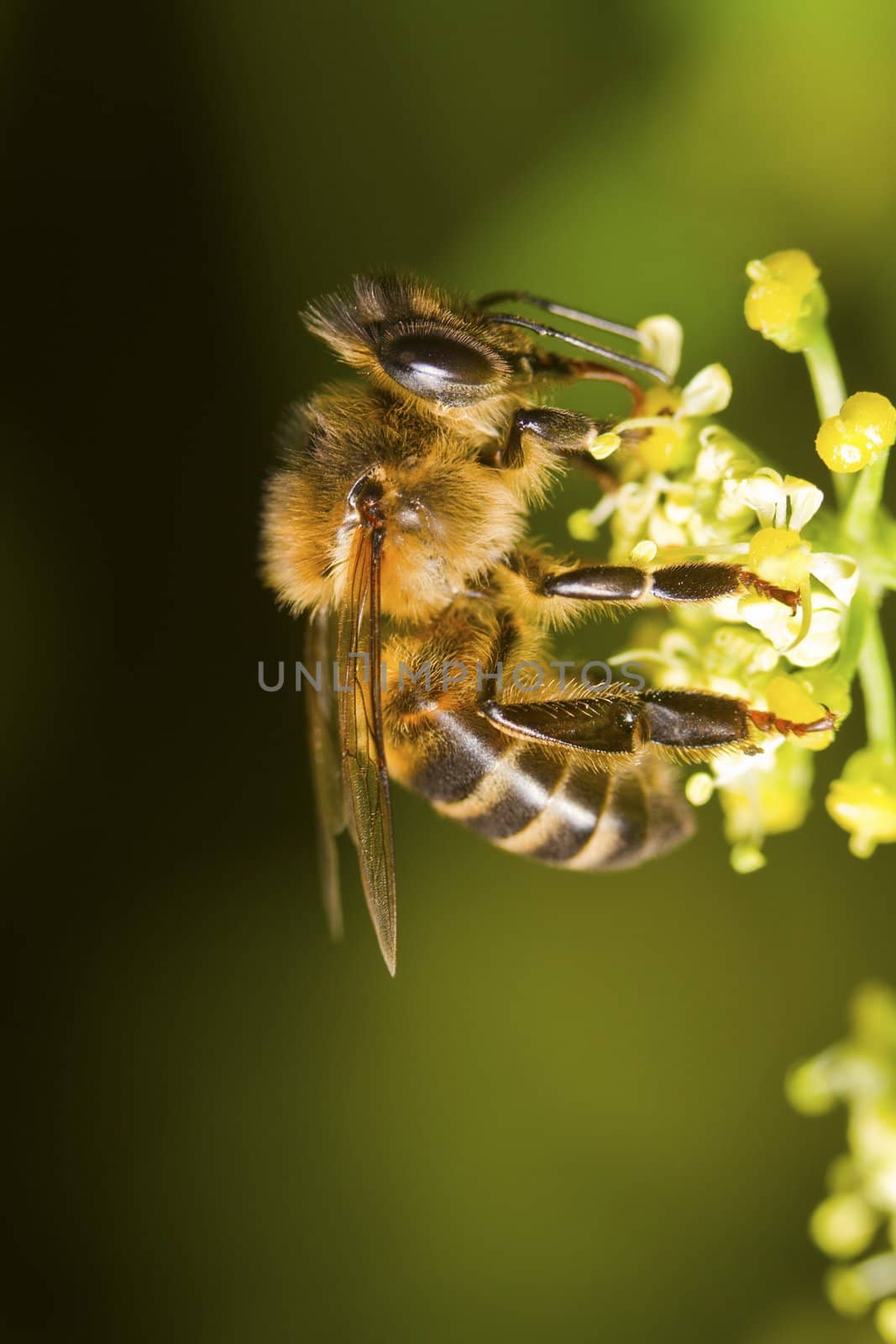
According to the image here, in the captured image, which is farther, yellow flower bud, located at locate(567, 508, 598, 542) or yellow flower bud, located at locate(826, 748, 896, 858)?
yellow flower bud, located at locate(567, 508, 598, 542)

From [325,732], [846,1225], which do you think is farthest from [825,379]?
[846,1225]

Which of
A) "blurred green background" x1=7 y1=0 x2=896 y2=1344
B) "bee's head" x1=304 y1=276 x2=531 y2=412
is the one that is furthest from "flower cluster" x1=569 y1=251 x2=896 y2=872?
"blurred green background" x1=7 y1=0 x2=896 y2=1344

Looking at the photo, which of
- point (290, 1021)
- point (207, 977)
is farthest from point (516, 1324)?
point (207, 977)

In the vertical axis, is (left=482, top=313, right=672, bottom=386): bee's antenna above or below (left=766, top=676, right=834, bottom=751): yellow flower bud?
above

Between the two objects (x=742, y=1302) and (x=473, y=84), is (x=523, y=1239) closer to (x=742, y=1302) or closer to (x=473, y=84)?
(x=742, y=1302)

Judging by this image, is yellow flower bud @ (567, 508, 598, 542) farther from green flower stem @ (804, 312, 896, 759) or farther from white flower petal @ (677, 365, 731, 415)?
green flower stem @ (804, 312, 896, 759)

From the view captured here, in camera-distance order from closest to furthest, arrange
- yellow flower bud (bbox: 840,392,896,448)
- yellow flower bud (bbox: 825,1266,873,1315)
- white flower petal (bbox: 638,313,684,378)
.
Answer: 1. yellow flower bud (bbox: 840,392,896,448)
2. white flower petal (bbox: 638,313,684,378)
3. yellow flower bud (bbox: 825,1266,873,1315)
